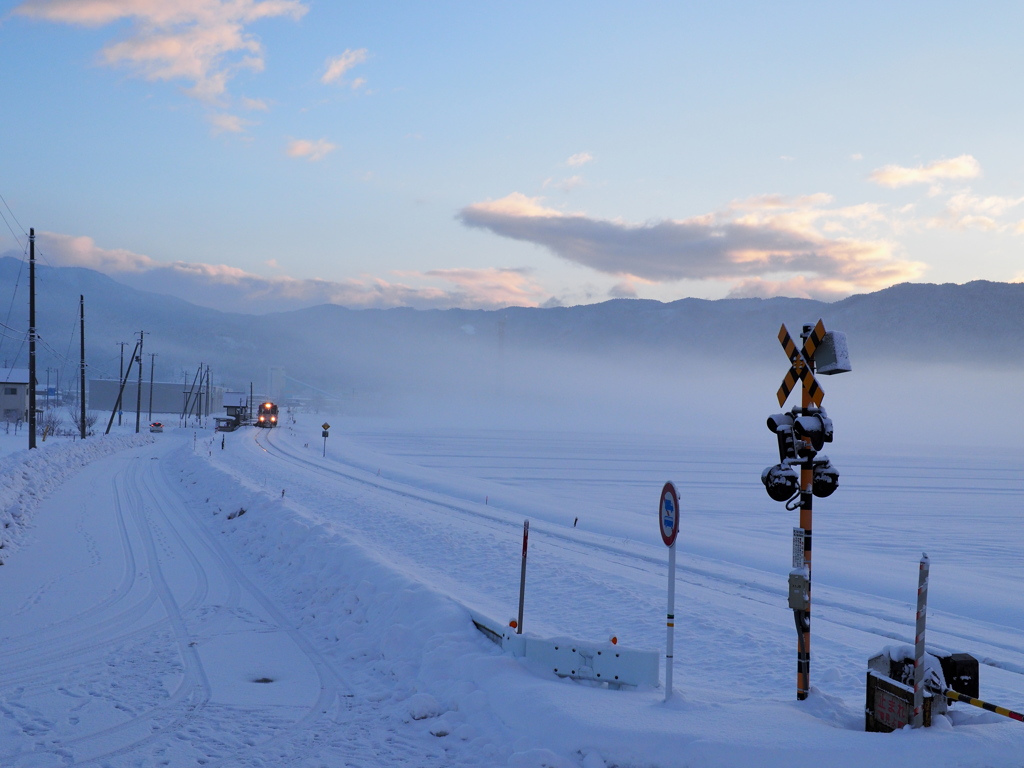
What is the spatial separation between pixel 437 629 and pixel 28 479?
19061mm

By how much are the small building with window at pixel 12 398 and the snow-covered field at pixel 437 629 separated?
78.2 metres

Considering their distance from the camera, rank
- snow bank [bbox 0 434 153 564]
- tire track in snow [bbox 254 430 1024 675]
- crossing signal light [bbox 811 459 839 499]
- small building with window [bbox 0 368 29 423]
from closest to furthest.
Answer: crossing signal light [bbox 811 459 839 499]
tire track in snow [bbox 254 430 1024 675]
snow bank [bbox 0 434 153 564]
small building with window [bbox 0 368 29 423]

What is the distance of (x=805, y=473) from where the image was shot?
22.9 ft

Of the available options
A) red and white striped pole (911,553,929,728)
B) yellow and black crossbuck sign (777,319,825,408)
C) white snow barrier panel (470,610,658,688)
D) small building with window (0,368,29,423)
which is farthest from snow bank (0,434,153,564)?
small building with window (0,368,29,423)

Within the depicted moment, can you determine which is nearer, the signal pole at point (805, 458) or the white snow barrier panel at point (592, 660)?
the signal pole at point (805, 458)

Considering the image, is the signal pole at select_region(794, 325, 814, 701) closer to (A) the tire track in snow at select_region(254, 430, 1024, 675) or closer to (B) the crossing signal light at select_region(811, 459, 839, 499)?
(B) the crossing signal light at select_region(811, 459, 839, 499)

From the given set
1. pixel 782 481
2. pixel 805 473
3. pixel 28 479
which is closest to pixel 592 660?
pixel 782 481

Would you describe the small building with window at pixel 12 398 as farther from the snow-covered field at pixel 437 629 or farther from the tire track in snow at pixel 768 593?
the tire track in snow at pixel 768 593

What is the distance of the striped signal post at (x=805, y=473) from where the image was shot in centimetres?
674

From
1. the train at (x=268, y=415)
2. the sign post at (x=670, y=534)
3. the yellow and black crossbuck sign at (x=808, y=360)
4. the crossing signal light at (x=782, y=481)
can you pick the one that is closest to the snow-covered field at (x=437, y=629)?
the sign post at (x=670, y=534)

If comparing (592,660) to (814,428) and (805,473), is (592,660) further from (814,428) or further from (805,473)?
(814,428)

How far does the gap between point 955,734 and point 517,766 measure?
135 inches

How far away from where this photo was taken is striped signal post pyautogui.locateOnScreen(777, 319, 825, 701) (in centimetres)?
674

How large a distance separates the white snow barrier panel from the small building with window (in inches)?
3889
